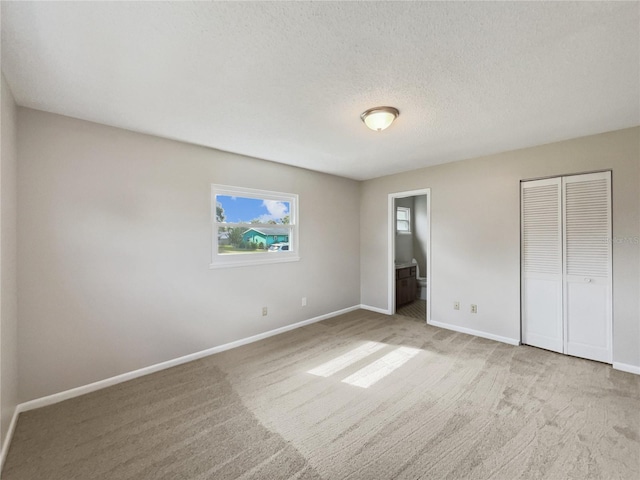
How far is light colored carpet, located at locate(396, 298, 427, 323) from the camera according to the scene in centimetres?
460

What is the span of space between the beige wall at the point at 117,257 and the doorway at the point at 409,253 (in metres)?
2.18

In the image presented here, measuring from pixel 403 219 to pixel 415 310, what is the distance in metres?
2.16

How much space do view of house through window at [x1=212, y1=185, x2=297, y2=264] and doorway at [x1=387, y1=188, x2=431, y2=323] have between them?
1.82 m

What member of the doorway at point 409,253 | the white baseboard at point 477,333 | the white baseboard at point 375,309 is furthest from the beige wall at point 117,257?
the white baseboard at point 477,333

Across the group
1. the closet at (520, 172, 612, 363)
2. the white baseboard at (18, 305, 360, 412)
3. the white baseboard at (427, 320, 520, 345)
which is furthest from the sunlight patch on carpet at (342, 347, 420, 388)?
the closet at (520, 172, 612, 363)

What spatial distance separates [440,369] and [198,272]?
2842 mm

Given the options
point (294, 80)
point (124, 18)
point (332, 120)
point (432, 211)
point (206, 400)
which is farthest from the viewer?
point (432, 211)

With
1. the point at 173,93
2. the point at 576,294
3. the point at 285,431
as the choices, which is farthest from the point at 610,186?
the point at 173,93

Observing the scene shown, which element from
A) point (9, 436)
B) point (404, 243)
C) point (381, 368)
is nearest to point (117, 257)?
point (9, 436)

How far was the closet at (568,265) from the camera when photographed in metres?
2.90

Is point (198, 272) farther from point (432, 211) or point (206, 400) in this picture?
point (432, 211)

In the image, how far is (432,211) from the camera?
419 cm

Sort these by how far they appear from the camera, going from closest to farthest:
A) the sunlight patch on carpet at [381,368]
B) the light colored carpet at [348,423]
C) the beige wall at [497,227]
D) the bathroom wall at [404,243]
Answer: the light colored carpet at [348,423] < the sunlight patch on carpet at [381,368] < the beige wall at [497,227] < the bathroom wall at [404,243]

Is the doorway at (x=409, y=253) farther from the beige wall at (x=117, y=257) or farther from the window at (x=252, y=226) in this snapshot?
the beige wall at (x=117, y=257)
